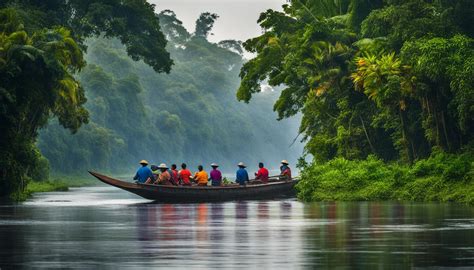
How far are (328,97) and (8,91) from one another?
1770 cm

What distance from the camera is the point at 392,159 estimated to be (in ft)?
178

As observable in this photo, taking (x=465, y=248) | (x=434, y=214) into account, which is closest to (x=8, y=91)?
(x=434, y=214)

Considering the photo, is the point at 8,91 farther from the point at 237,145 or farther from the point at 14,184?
the point at 237,145

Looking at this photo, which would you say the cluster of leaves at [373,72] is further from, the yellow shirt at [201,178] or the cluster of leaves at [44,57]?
the yellow shirt at [201,178]

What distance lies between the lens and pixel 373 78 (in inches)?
1875

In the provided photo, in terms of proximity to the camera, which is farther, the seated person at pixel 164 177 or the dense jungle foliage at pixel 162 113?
the dense jungle foliage at pixel 162 113

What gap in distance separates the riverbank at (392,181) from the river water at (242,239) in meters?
8.01

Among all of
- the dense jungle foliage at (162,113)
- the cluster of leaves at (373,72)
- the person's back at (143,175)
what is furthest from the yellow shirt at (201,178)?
the dense jungle foliage at (162,113)

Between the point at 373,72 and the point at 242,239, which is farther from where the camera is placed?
the point at 373,72

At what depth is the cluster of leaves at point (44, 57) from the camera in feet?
154

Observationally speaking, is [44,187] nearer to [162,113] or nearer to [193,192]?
[193,192]

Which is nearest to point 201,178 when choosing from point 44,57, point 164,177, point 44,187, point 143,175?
point 164,177

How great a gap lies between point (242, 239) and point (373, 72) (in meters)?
27.1

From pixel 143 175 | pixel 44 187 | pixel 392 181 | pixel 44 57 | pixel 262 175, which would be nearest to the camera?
pixel 143 175
